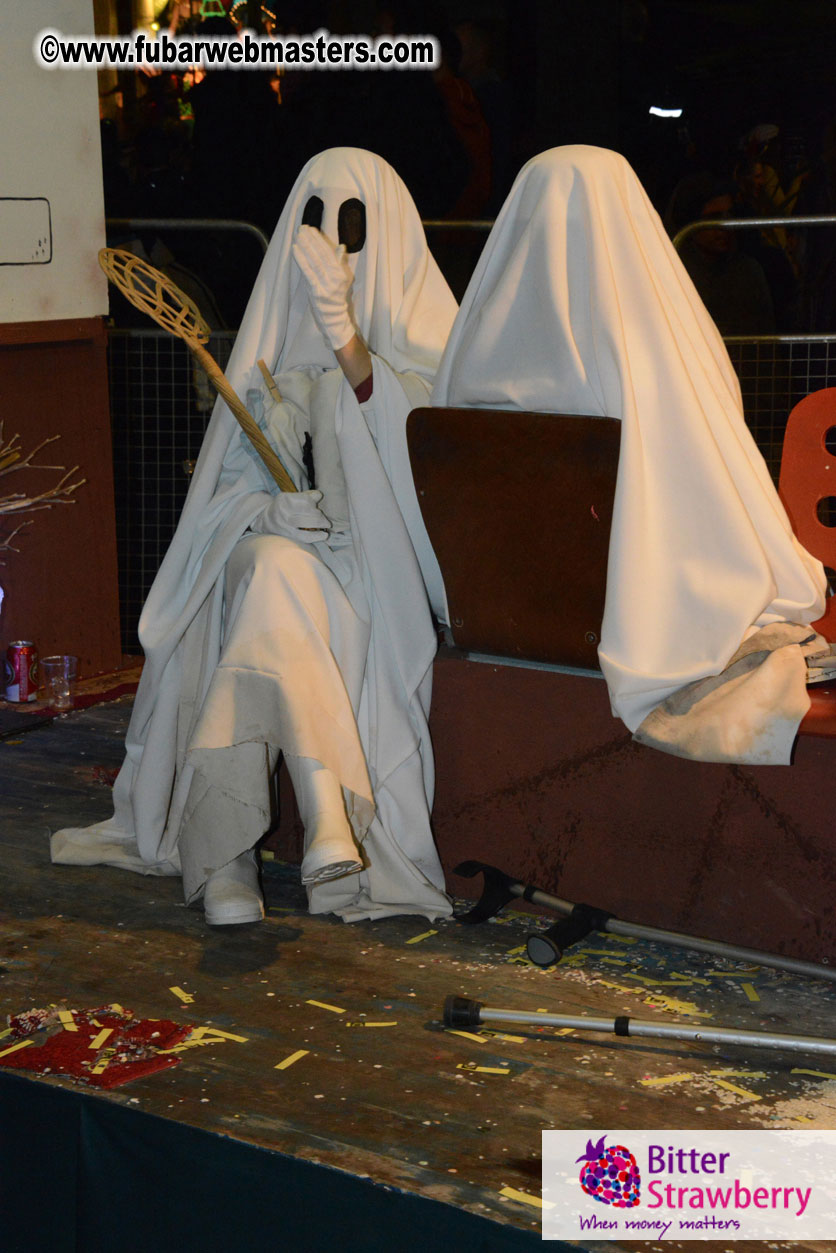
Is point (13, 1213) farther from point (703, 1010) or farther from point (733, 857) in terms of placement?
point (733, 857)

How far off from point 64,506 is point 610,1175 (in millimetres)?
3563

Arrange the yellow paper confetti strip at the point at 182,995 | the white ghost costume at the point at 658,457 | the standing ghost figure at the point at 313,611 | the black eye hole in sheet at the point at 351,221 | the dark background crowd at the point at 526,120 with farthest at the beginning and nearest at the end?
1. the dark background crowd at the point at 526,120
2. the black eye hole in sheet at the point at 351,221
3. the standing ghost figure at the point at 313,611
4. the white ghost costume at the point at 658,457
5. the yellow paper confetti strip at the point at 182,995

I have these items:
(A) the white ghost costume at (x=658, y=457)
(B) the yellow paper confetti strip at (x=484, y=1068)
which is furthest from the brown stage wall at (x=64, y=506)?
(B) the yellow paper confetti strip at (x=484, y=1068)

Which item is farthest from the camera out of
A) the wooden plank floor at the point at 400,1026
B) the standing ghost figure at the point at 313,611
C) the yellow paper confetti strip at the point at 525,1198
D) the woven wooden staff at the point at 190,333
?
the woven wooden staff at the point at 190,333

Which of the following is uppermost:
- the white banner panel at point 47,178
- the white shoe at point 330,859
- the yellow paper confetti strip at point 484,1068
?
the white banner panel at point 47,178

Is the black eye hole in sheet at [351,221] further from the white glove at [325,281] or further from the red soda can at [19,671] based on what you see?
the red soda can at [19,671]

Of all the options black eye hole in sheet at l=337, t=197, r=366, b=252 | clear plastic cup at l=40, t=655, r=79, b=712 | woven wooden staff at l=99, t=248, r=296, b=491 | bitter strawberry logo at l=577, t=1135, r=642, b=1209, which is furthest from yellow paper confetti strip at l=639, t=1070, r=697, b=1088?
clear plastic cup at l=40, t=655, r=79, b=712

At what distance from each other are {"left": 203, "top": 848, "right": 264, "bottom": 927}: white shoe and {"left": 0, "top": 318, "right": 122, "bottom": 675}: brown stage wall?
7.05ft

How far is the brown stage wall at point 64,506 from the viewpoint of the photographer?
4867 mm

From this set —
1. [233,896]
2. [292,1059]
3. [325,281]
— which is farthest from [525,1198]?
[325,281]

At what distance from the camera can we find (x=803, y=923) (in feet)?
9.04

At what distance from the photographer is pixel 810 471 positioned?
350 centimetres

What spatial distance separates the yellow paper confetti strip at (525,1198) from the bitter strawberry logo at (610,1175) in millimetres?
76

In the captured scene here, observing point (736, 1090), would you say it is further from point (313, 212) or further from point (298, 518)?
point (313, 212)
